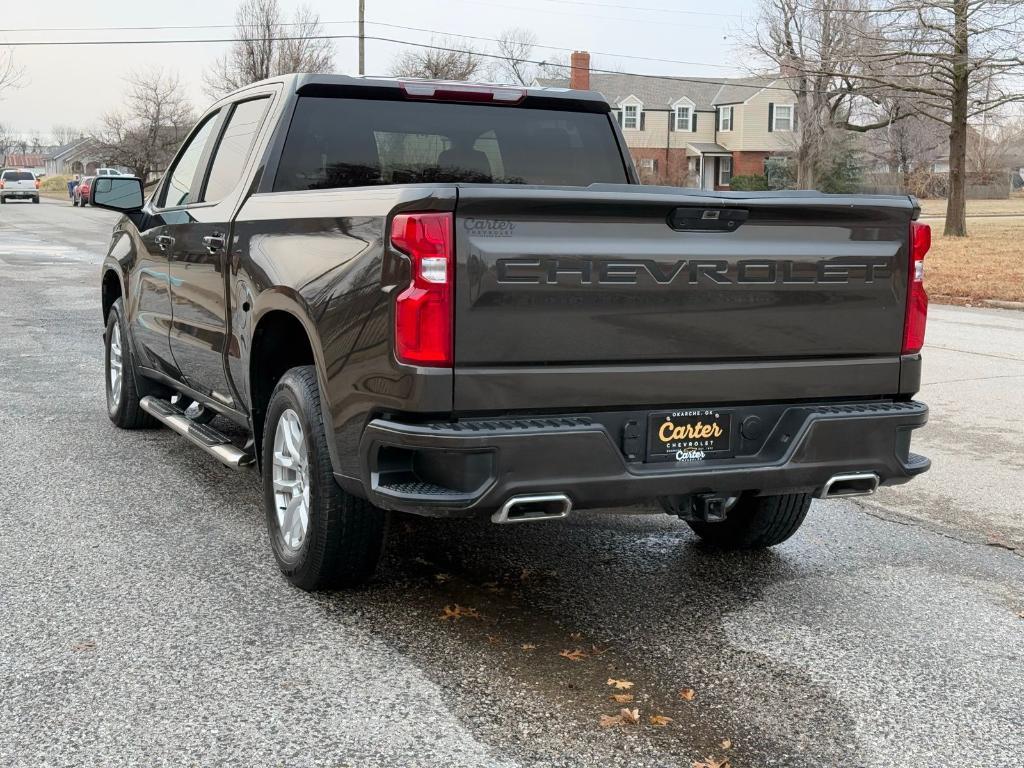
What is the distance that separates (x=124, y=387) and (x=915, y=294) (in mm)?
4949

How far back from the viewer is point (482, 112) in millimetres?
5488

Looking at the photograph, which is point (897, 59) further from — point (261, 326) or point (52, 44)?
point (52, 44)

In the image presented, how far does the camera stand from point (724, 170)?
6781 centimetres

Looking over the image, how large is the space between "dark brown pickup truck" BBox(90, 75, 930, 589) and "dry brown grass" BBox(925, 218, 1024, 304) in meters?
14.1

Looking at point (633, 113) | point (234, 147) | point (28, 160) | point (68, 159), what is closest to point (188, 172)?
point (234, 147)

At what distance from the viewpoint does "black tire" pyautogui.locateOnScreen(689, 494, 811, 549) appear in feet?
16.2

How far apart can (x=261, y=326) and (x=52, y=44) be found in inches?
2096

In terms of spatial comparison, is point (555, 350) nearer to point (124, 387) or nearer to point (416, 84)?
point (416, 84)

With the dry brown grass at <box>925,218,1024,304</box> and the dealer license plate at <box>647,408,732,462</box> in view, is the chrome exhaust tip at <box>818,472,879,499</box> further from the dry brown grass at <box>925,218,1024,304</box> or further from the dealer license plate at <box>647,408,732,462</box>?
the dry brown grass at <box>925,218,1024,304</box>

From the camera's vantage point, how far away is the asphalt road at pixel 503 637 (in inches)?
130

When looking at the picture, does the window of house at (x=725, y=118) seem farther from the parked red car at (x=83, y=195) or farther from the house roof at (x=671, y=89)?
the parked red car at (x=83, y=195)

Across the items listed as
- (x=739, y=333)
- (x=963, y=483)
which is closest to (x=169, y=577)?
(x=739, y=333)

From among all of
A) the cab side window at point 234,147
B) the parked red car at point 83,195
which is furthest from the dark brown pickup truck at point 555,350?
the parked red car at point 83,195

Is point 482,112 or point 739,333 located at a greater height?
point 482,112
